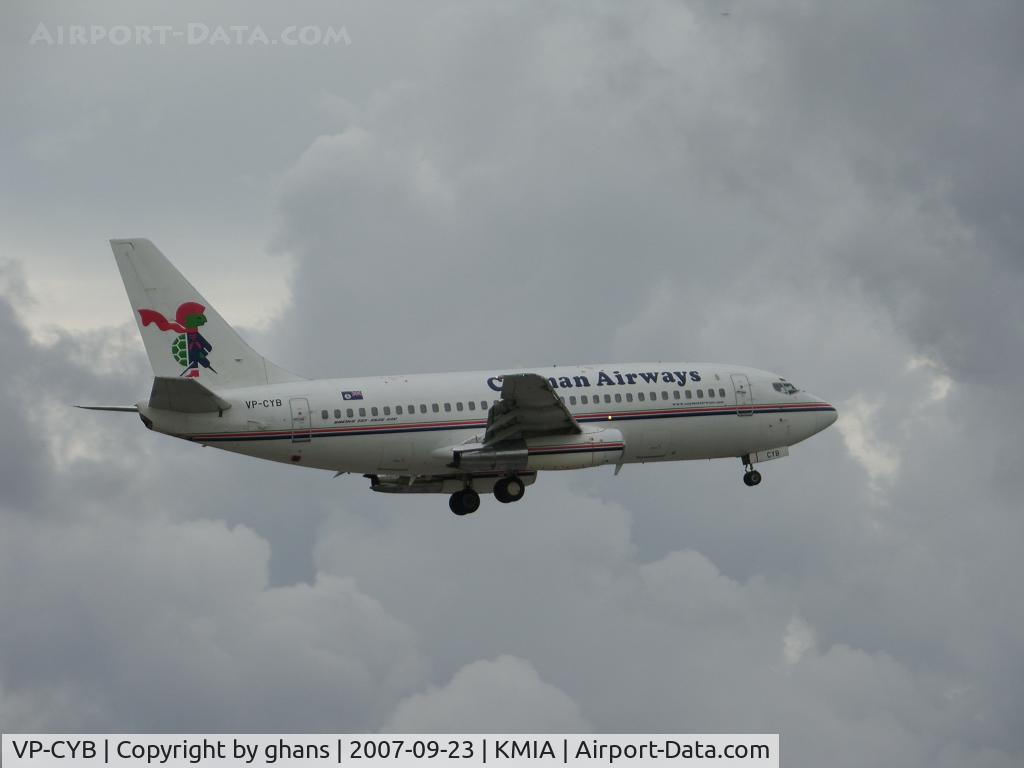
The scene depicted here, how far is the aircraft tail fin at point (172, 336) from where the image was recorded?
7050 centimetres

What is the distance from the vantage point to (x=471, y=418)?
2817 inches

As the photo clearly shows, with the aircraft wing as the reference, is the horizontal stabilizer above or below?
below

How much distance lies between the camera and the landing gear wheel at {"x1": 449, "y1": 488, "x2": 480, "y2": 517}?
75488mm

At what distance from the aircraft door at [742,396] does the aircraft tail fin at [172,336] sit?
19.8m

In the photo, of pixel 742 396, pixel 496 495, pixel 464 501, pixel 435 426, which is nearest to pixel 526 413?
pixel 435 426

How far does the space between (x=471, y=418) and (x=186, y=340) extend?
11927mm

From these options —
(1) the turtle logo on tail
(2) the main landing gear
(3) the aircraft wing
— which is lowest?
(2) the main landing gear

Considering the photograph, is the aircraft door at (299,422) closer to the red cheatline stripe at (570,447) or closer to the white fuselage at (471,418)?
the white fuselage at (471,418)

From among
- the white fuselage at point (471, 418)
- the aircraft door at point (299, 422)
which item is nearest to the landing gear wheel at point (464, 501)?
the white fuselage at point (471, 418)

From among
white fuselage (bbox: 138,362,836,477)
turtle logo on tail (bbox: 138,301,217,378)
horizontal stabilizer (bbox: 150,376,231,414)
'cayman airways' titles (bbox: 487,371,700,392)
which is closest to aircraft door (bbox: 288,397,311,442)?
white fuselage (bbox: 138,362,836,477)

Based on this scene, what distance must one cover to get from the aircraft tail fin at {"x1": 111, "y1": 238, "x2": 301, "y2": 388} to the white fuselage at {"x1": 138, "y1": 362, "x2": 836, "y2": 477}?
113 cm

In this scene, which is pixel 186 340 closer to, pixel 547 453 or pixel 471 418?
pixel 471 418

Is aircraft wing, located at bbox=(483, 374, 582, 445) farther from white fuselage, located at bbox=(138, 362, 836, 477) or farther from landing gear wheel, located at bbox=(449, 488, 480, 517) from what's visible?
landing gear wheel, located at bbox=(449, 488, 480, 517)

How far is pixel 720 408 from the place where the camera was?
249ft
